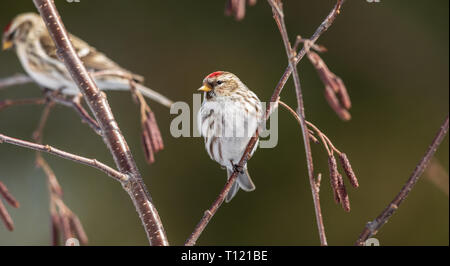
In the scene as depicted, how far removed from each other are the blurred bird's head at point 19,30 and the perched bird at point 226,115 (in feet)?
3.97

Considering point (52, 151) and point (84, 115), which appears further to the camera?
point (84, 115)

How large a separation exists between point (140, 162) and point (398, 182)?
4.11 feet

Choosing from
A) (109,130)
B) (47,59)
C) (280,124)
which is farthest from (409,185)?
(280,124)

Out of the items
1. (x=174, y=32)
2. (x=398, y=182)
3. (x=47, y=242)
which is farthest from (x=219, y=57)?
(x=47, y=242)

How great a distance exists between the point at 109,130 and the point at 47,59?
1238 mm

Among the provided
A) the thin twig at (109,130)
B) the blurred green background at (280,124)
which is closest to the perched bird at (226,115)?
the thin twig at (109,130)

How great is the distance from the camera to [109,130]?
3.30ft

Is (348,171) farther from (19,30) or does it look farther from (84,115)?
(19,30)

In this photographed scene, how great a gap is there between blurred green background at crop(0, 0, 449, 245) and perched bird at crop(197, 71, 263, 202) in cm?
112

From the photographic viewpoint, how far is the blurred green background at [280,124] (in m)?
2.70

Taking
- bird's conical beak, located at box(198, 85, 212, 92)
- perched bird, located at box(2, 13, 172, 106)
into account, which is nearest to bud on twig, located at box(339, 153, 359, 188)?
bird's conical beak, located at box(198, 85, 212, 92)

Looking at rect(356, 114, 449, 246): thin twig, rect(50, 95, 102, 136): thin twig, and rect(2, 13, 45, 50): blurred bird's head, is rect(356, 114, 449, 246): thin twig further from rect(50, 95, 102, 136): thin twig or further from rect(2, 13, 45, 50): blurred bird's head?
rect(2, 13, 45, 50): blurred bird's head

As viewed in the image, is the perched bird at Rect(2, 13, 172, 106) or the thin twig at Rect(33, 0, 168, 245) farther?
the perched bird at Rect(2, 13, 172, 106)

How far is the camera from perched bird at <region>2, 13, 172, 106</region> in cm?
205
